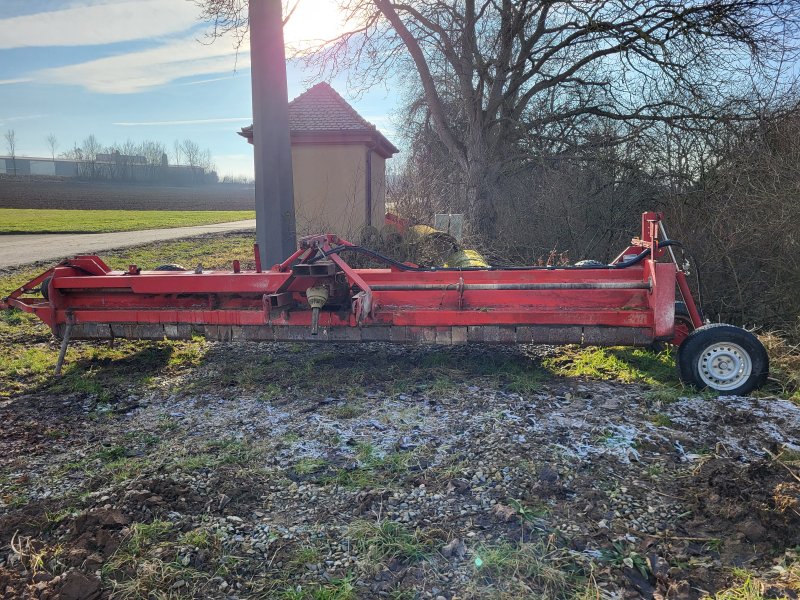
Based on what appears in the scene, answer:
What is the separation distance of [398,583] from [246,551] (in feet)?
2.54

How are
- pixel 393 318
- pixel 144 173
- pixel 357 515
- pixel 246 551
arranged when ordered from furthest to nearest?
pixel 144 173
pixel 393 318
pixel 357 515
pixel 246 551

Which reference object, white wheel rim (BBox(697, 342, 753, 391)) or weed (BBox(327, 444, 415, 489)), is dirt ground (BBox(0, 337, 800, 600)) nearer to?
weed (BBox(327, 444, 415, 489))

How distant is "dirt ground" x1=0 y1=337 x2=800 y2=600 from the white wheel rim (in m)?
0.20

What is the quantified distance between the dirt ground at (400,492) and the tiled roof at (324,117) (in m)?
11.3

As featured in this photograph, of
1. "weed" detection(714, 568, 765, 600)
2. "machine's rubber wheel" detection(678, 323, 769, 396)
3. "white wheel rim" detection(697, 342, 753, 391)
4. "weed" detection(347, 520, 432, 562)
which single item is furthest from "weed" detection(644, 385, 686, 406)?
"weed" detection(347, 520, 432, 562)

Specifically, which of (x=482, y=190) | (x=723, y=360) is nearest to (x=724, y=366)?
(x=723, y=360)

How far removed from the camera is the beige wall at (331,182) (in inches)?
604

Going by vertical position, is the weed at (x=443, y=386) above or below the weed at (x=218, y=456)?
above

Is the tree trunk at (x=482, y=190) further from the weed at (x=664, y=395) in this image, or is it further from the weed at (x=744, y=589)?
the weed at (x=744, y=589)

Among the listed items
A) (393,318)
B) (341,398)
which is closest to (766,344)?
(393,318)

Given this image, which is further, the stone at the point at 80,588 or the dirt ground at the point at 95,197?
the dirt ground at the point at 95,197

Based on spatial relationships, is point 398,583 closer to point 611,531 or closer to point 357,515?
point 357,515

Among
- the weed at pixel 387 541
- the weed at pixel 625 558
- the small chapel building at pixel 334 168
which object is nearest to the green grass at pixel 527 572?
the weed at pixel 625 558

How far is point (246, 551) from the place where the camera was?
2691mm
